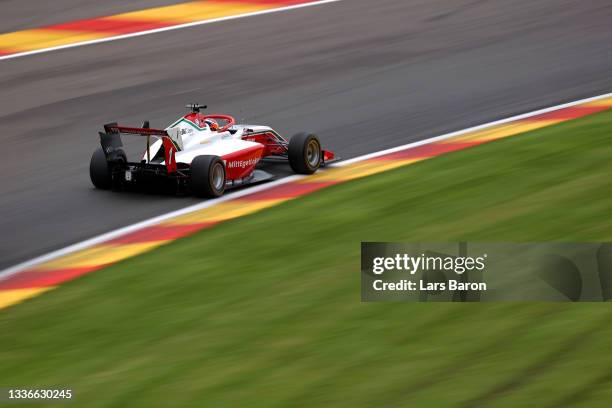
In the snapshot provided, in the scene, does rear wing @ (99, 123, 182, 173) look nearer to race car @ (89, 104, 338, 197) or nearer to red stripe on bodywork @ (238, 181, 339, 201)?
race car @ (89, 104, 338, 197)

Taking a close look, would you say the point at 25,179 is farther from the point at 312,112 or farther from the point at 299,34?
the point at 299,34

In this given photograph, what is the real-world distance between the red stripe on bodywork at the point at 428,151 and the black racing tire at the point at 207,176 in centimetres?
235

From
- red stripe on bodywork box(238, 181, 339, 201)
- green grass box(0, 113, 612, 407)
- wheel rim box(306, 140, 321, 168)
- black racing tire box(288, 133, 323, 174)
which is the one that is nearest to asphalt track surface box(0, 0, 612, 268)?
red stripe on bodywork box(238, 181, 339, 201)

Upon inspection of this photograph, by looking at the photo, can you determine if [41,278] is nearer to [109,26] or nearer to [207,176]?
[207,176]

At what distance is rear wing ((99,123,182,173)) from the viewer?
11773 millimetres

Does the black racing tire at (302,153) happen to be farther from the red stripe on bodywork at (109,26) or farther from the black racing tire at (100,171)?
the red stripe on bodywork at (109,26)

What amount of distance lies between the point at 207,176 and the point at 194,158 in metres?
0.25

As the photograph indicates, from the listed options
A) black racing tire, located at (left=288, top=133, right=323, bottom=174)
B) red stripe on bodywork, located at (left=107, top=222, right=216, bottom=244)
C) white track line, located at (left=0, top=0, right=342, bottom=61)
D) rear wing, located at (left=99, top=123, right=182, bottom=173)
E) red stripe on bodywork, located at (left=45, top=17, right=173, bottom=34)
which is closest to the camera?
red stripe on bodywork, located at (left=107, top=222, right=216, bottom=244)

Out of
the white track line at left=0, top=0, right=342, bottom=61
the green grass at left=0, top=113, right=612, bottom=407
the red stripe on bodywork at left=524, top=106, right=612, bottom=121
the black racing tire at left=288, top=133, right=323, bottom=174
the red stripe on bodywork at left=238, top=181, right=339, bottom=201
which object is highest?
the white track line at left=0, top=0, right=342, bottom=61

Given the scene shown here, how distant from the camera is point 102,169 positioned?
1229cm

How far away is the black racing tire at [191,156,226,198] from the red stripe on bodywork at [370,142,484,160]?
2354 millimetres

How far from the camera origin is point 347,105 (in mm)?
15891

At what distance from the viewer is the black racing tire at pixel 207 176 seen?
1183 cm

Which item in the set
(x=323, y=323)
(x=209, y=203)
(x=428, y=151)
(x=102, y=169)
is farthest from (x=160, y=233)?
(x=428, y=151)
